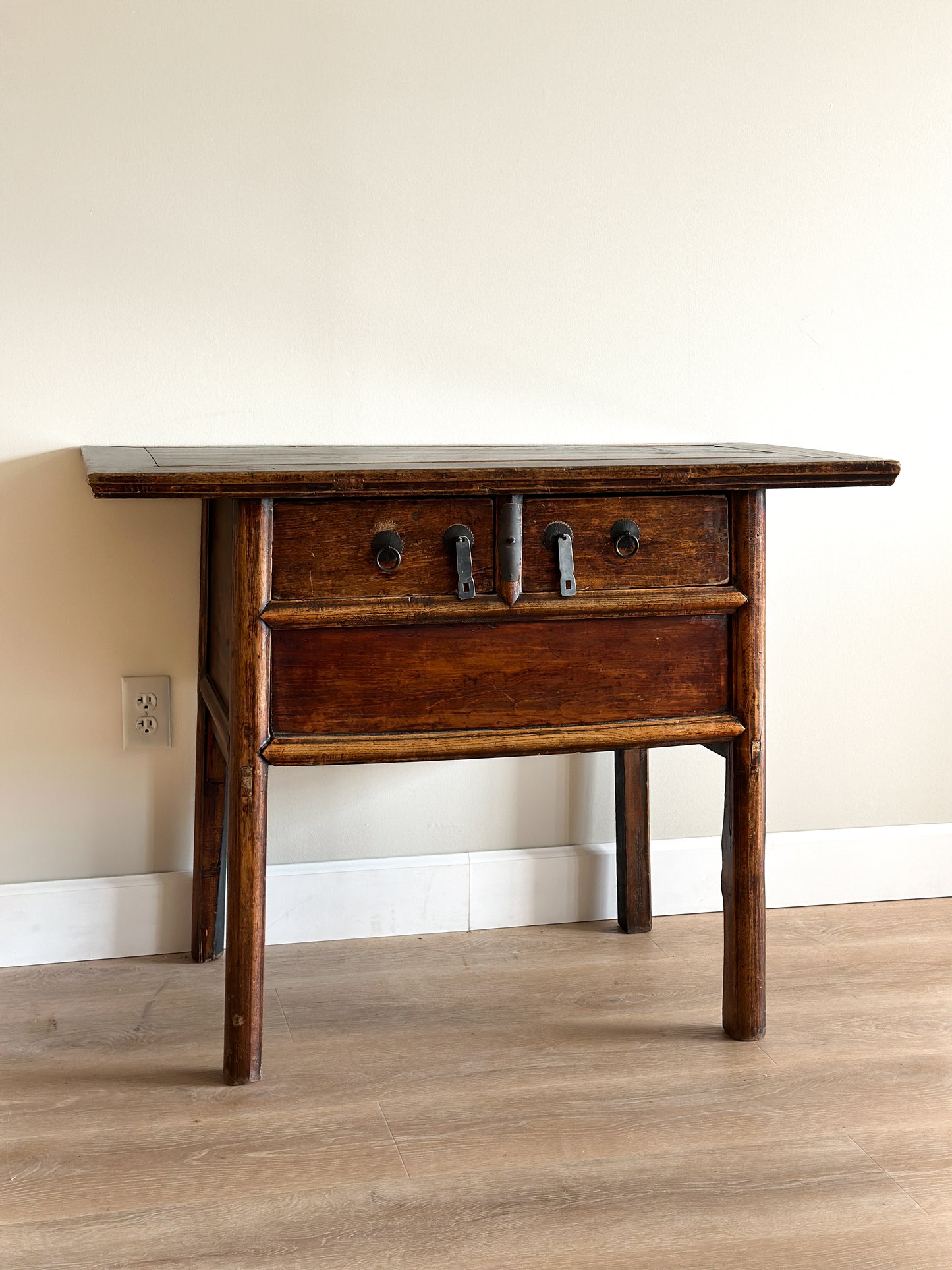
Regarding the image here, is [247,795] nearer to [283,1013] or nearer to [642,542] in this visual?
[283,1013]

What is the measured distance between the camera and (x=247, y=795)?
140cm

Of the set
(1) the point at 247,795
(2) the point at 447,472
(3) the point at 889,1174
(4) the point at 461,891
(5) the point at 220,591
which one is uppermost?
(2) the point at 447,472

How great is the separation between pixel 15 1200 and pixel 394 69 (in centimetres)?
150

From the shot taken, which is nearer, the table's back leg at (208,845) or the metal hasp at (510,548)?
the metal hasp at (510,548)

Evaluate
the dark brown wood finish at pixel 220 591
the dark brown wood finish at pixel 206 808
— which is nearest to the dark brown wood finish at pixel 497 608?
the dark brown wood finish at pixel 220 591

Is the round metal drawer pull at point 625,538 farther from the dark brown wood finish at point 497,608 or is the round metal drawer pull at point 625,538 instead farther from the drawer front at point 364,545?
the drawer front at point 364,545

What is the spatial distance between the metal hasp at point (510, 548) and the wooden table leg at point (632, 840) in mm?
533

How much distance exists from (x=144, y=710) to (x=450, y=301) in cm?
75

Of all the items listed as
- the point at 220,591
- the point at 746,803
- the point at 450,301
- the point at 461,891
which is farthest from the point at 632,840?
the point at 450,301

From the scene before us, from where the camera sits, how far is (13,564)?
5.66 feet

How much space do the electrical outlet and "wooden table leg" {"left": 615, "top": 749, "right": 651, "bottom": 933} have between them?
2.24ft

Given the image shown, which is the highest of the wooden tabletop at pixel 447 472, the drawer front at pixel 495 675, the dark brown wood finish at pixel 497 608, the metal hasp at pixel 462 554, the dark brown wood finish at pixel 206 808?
the wooden tabletop at pixel 447 472

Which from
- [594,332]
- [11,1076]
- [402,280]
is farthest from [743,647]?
[11,1076]

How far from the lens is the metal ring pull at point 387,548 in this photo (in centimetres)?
137
